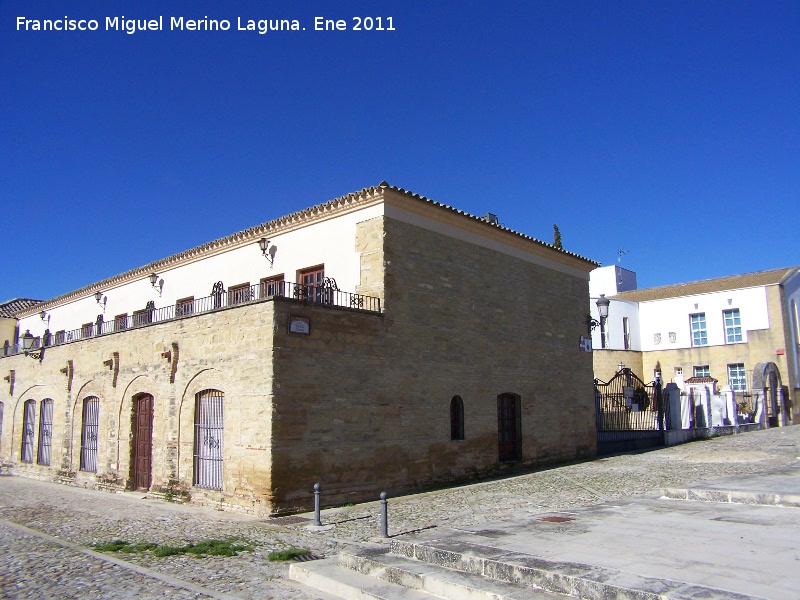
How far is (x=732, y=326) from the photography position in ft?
109

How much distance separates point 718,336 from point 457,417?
23712 millimetres

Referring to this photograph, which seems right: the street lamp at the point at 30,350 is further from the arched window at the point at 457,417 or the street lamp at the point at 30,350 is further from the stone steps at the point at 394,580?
the stone steps at the point at 394,580

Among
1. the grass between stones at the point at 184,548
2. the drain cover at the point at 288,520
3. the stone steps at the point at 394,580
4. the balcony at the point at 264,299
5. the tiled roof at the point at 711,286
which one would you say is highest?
the tiled roof at the point at 711,286

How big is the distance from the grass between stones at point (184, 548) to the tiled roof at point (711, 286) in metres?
30.7

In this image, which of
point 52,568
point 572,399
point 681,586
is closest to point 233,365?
point 52,568

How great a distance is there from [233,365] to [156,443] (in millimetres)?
3671

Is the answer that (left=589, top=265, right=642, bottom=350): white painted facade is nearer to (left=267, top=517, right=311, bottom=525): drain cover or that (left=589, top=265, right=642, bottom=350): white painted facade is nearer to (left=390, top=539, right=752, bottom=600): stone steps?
(left=267, top=517, right=311, bottom=525): drain cover

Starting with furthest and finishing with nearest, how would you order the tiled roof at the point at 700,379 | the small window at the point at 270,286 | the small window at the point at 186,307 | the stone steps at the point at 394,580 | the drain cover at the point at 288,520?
1. the tiled roof at the point at 700,379
2. the small window at the point at 186,307
3. the small window at the point at 270,286
4. the drain cover at the point at 288,520
5. the stone steps at the point at 394,580

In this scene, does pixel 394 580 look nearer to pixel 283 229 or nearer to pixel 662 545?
pixel 662 545

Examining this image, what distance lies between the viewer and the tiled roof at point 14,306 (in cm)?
3203

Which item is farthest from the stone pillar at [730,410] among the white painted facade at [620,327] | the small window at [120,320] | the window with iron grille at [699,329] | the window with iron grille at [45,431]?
the window with iron grille at [45,431]

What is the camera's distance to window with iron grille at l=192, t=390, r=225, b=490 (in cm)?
1309

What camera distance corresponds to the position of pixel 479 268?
16.8m

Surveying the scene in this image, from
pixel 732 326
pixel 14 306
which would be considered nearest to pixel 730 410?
pixel 732 326
